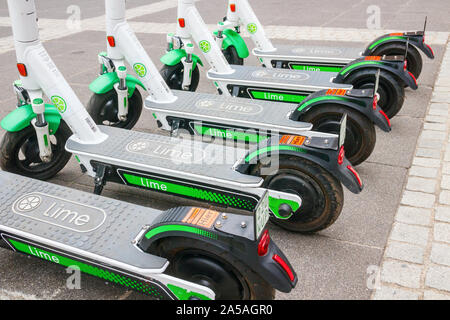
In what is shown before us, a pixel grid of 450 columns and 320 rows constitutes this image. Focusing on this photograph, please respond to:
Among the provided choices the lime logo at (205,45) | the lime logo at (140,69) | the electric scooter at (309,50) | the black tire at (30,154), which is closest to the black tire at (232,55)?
the electric scooter at (309,50)

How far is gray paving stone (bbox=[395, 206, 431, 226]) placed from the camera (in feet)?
10.5

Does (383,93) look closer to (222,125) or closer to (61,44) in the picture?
(222,125)

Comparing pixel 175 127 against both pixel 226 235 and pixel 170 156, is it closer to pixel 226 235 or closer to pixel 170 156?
pixel 170 156

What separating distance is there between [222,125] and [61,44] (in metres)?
6.21

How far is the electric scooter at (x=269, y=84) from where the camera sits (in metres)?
3.88

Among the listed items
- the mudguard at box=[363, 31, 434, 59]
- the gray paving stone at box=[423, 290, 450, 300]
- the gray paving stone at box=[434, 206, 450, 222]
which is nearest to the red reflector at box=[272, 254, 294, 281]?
the gray paving stone at box=[423, 290, 450, 300]

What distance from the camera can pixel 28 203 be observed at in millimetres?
2910

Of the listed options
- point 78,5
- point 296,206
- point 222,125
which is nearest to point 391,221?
point 296,206

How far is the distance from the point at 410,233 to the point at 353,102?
130 cm

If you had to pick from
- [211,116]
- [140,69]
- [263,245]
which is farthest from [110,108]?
[263,245]

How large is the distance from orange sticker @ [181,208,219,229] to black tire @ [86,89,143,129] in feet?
7.95

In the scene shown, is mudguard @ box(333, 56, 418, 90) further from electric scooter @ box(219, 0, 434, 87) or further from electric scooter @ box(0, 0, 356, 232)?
electric scooter @ box(0, 0, 356, 232)

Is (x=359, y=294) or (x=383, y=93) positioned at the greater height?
(x=383, y=93)

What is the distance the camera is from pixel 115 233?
262 cm
